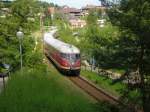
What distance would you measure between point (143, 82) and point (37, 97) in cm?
448

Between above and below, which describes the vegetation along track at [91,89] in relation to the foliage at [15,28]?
below

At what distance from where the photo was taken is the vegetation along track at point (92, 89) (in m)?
29.9

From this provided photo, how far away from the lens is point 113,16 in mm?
18188

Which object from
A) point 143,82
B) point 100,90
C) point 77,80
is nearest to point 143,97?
point 143,82

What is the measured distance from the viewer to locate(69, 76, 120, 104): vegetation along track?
1176 inches

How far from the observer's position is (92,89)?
114 ft

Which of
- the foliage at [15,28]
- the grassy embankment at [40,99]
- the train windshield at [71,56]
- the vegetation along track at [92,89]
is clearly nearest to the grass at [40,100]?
the grassy embankment at [40,99]

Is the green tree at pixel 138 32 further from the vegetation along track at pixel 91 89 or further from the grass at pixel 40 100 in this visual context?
the vegetation along track at pixel 91 89

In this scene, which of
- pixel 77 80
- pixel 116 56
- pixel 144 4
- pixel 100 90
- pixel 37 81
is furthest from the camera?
pixel 77 80

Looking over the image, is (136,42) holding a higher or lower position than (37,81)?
higher

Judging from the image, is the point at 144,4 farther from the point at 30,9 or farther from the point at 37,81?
the point at 30,9

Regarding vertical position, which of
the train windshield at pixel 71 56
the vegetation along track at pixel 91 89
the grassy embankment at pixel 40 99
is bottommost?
the vegetation along track at pixel 91 89

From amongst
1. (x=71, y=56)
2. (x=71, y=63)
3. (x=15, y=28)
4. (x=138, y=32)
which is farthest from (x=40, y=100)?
(x=71, y=56)

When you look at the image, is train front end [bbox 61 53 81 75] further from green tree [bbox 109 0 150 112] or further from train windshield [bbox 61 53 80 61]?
green tree [bbox 109 0 150 112]
